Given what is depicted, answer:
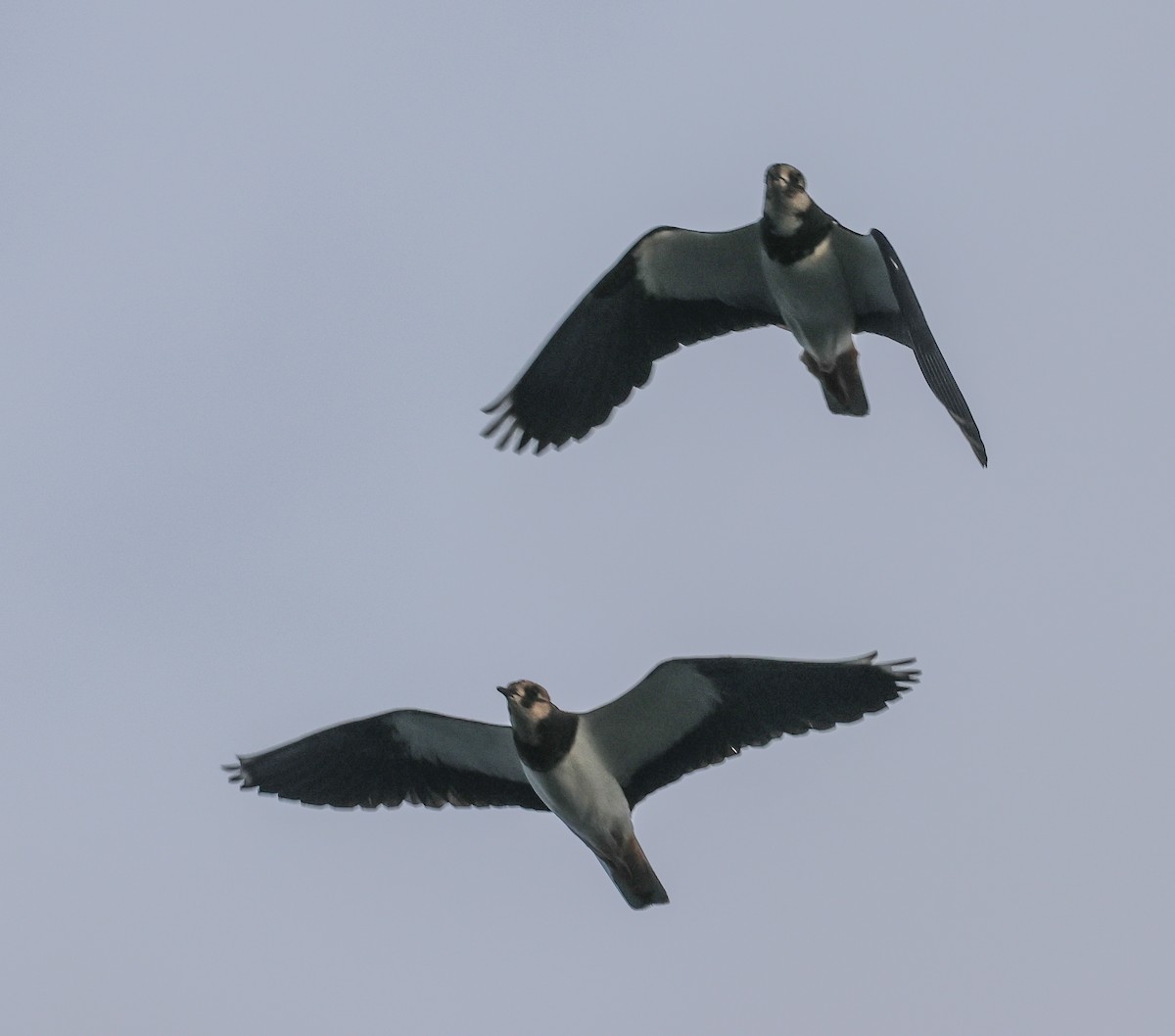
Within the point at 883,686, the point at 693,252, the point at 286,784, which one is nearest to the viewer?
the point at 883,686

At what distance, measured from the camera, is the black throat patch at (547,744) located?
13.7m

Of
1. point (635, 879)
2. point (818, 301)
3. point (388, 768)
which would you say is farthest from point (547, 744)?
point (818, 301)

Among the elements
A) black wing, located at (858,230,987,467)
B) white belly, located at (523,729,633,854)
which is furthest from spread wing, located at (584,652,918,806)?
black wing, located at (858,230,987,467)

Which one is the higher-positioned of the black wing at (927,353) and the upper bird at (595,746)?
the black wing at (927,353)

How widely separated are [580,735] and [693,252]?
368cm

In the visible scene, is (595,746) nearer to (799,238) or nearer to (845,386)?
(845,386)

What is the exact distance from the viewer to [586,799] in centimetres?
1380

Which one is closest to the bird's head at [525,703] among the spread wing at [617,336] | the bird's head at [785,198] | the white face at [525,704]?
the white face at [525,704]

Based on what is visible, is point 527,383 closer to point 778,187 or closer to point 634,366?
point 634,366

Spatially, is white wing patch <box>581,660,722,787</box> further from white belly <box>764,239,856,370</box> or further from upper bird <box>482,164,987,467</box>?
white belly <box>764,239,856,370</box>

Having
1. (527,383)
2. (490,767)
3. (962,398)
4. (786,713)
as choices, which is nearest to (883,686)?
(786,713)

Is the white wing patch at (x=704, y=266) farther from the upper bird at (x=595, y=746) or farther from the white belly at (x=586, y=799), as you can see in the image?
the white belly at (x=586, y=799)

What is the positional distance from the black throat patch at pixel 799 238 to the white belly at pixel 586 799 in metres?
3.63

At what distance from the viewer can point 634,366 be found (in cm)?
1565
